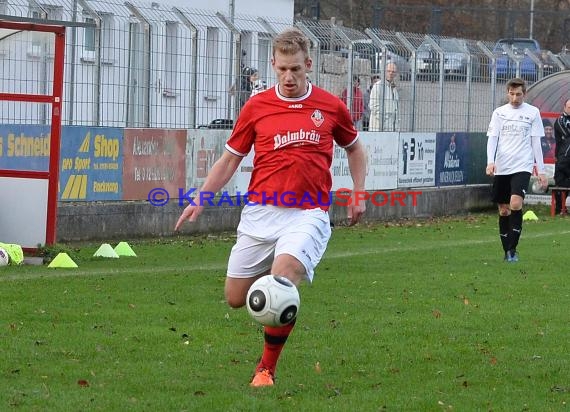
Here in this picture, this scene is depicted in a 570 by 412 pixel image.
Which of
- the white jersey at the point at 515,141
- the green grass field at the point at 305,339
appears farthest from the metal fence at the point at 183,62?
the white jersey at the point at 515,141

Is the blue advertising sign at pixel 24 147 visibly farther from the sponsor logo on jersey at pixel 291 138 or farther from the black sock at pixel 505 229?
the sponsor logo on jersey at pixel 291 138

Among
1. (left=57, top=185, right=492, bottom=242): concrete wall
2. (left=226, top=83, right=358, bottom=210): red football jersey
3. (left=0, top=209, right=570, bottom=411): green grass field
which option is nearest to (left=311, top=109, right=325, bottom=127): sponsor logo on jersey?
(left=226, top=83, right=358, bottom=210): red football jersey

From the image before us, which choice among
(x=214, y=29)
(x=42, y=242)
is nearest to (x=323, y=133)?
(x=42, y=242)

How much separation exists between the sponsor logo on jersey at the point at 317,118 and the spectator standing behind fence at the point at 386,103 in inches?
619

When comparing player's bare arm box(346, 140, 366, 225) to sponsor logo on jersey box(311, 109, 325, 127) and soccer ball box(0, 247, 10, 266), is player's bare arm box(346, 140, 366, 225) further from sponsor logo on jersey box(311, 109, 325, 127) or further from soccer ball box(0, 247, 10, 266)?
soccer ball box(0, 247, 10, 266)

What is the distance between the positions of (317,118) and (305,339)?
2.19 metres

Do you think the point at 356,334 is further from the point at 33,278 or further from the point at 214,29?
the point at 214,29

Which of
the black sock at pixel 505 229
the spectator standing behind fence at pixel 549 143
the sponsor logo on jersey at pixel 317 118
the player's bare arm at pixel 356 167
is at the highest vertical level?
the spectator standing behind fence at pixel 549 143

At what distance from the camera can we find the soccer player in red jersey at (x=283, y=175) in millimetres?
7871

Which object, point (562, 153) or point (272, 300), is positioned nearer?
point (272, 300)

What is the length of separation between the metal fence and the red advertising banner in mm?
181

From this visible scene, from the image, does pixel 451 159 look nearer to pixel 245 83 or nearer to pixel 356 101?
pixel 356 101

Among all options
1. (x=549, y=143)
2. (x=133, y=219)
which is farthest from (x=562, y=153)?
(x=133, y=219)

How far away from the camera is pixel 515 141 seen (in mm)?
15664
